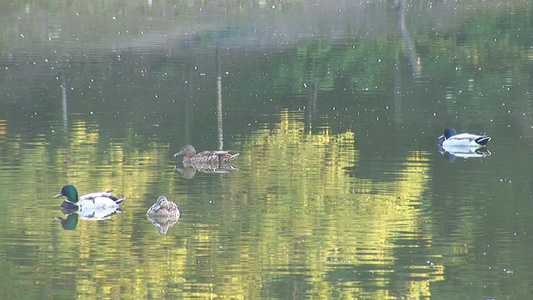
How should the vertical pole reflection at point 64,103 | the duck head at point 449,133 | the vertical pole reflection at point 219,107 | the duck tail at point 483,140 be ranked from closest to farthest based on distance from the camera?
the duck tail at point 483,140, the duck head at point 449,133, the vertical pole reflection at point 219,107, the vertical pole reflection at point 64,103

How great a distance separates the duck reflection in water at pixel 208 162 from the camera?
22.3 m

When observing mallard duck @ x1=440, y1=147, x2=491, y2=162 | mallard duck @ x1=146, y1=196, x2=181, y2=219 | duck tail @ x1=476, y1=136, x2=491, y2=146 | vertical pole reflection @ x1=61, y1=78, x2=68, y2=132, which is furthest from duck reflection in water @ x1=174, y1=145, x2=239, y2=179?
vertical pole reflection @ x1=61, y1=78, x2=68, y2=132

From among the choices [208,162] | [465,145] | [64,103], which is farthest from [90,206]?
[64,103]

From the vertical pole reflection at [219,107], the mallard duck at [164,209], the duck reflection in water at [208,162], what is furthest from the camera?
the vertical pole reflection at [219,107]

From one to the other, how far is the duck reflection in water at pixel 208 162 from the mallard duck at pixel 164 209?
13.8ft

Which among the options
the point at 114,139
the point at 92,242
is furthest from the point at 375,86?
the point at 92,242

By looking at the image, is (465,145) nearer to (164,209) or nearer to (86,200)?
(164,209)

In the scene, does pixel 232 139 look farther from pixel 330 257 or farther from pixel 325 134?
pixel 330 257

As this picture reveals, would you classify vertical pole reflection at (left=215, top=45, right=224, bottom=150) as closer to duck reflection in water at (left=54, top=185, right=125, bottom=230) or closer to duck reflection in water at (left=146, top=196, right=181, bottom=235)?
duck reflection in water at (left=54, top=185, right=125, bottom=230)

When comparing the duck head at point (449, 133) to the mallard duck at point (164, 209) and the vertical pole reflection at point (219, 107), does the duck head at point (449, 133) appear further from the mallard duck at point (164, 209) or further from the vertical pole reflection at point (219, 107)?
the mallard duck at point (164, 209)

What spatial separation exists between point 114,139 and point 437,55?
63.6 feet

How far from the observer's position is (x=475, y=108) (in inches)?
1188

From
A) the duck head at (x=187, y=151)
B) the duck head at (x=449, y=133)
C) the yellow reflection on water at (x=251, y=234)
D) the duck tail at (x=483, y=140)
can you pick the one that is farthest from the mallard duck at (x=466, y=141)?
the duck head at (x=187, y=151)

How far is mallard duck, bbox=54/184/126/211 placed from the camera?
18578 millimetres
